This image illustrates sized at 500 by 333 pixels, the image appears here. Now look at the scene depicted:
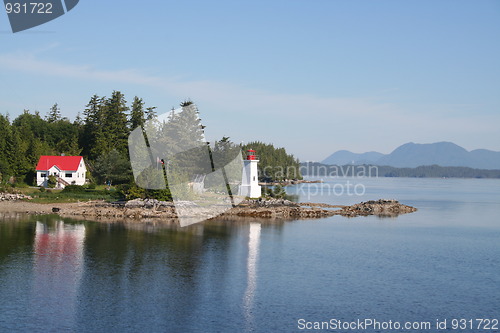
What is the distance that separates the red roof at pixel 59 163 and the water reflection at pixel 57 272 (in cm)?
2938

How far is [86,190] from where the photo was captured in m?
69.6

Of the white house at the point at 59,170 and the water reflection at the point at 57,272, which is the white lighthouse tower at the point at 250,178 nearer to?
the white house at the point at 59,170

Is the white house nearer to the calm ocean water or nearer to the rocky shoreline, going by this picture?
the rocky shoreline

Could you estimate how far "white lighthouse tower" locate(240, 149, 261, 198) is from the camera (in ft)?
232

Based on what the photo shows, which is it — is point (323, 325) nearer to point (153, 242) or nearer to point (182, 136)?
point (153, 242)

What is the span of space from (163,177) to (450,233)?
114ft

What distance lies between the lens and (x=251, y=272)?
3259 cm

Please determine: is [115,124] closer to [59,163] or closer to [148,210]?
[59,163]

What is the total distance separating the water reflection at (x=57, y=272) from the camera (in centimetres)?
2340

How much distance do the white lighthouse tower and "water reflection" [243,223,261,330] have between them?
62.0ft

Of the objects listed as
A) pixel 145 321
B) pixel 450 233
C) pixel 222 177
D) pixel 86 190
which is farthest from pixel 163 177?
pixel 145 321

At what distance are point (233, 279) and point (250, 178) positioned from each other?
137ft

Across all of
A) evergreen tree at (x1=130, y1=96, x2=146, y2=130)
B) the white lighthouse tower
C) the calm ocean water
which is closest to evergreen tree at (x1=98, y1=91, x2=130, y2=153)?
evergreen tree at (x1=130, y1=96, x2=146, y2=130)

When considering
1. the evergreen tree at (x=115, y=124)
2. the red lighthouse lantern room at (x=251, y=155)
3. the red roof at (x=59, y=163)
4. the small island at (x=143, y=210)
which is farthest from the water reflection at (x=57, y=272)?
the evergreen tree at (x=115, y=124)
